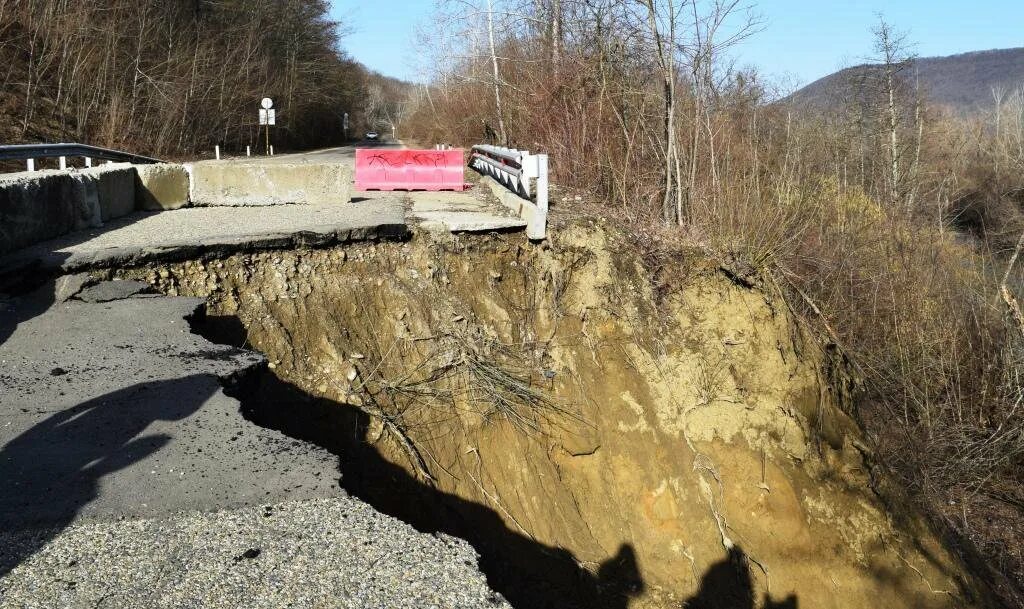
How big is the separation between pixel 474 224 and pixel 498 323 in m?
1.37

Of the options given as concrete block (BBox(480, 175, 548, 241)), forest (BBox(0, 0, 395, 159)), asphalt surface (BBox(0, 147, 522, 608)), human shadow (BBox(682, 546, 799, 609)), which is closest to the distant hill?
forest (BBox(0, 0, 395, 159))

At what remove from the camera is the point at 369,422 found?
7203 mm

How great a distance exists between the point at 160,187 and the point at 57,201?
267 cm

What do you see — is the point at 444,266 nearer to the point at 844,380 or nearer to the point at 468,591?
the point at 844,380

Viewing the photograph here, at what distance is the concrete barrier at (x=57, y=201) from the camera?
23.4 ft

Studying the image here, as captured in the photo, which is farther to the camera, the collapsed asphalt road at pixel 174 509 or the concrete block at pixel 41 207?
the concrete block at pixel 41 207

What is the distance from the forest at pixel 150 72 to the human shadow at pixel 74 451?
→ 1610 centimetres

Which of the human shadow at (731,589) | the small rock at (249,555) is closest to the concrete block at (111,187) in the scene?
the small rock at (249,555)

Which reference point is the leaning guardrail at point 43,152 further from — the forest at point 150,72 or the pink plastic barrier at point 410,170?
the forest at point 150,72

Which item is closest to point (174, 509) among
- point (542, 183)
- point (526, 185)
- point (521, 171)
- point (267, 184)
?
point (542, 183)

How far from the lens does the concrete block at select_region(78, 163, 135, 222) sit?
9000 mm

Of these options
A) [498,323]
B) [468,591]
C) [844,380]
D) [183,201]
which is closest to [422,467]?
[498,323]

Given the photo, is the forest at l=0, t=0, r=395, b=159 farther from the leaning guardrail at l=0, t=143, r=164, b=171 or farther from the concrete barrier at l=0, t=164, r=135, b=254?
the concrete barrier at l=0, t=164, r=135, b=254

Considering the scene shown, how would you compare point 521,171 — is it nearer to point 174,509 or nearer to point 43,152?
point 43,152
